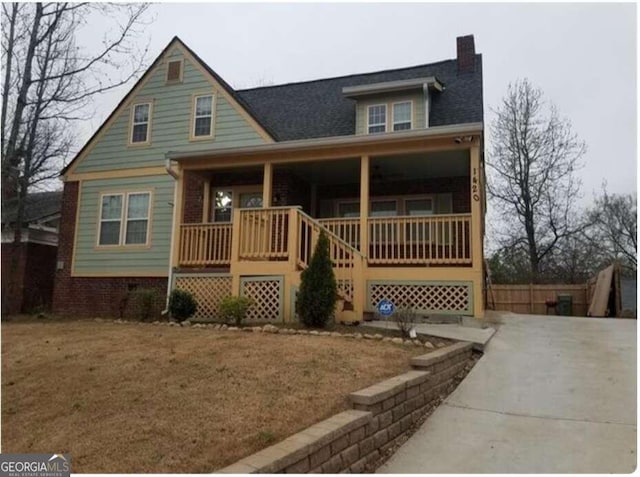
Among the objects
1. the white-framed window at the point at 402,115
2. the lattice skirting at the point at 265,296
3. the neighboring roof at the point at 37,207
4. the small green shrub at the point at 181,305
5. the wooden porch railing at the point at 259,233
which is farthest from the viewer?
the neighboring roof at the point at 37,207

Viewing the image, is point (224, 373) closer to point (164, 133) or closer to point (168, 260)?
point (168, 260)

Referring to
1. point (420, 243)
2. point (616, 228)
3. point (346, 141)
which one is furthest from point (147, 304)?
point (616, 228)

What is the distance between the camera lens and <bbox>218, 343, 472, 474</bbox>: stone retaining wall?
3.24m

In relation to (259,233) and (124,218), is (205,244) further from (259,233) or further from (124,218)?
(124,218)

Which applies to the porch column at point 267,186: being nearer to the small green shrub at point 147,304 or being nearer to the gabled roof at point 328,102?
the gabled roof at point 328,102

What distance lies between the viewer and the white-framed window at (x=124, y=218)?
12.9m

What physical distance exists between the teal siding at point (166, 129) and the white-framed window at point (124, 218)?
85 cm

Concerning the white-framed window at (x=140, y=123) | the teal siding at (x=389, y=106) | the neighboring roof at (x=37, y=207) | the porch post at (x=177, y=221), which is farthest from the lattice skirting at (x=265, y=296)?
the neighboring roof at (x=37, y=207)

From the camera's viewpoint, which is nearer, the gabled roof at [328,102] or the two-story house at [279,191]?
the two-story house at [279,191]

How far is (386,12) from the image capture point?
7555 mm

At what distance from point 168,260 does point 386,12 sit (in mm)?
7881

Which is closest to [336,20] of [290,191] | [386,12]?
[386,12]

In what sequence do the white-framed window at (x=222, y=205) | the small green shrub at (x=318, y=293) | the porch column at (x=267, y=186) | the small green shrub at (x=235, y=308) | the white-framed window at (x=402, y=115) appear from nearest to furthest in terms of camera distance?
1. the small green shrub at (x=318, y=293)
2. the small green shrub at (x=235, y=308)
3. the porch column at (x=267, y=186)
4. the white-framed window at (x=402, y=115)
5. the white-framed window at (x=222, y=205)

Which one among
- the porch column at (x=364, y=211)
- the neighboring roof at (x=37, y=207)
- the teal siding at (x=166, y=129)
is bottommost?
the porch column at (x=364, y=211)
